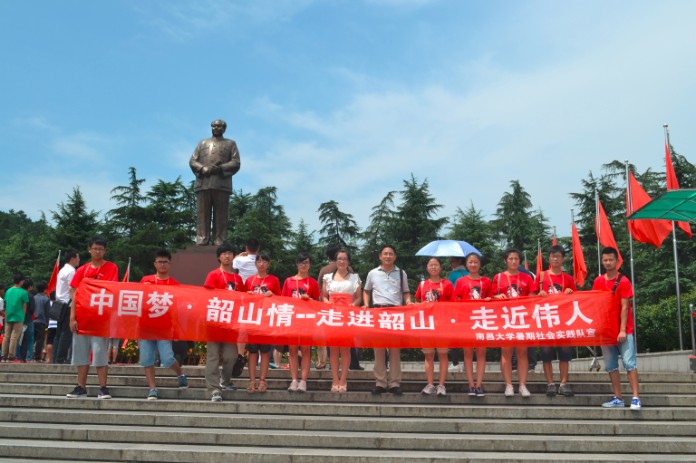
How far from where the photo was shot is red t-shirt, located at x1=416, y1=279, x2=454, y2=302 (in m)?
8.02

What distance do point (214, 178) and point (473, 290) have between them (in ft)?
24.0

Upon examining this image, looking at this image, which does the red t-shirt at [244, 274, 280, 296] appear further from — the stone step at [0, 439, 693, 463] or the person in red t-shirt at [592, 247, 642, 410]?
the person in red t-shirt at [592, 247, 642, 410]

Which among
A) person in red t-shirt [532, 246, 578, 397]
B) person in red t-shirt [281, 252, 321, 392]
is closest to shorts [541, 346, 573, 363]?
person in red t-shirt [532, 246, 578, 397]

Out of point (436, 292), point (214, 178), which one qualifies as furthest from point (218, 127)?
point (436, 292)

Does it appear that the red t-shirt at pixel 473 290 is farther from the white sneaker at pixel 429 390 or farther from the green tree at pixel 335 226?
the green tree at pixel 335 226

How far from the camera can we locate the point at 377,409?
695cm

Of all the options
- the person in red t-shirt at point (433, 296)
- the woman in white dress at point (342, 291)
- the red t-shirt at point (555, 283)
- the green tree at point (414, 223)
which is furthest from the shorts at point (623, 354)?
the green tree at point (414, 223)

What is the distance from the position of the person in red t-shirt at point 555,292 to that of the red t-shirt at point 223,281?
380cm

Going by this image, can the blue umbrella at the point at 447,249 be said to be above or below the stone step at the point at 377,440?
above

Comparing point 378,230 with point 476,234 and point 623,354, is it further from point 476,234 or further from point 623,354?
point 623,354

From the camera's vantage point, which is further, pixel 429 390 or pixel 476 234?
pixel 476 234

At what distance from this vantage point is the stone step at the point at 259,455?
18.6ft

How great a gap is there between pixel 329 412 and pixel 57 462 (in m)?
2.73

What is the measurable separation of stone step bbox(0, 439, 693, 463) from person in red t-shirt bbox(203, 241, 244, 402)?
133 centimetres
